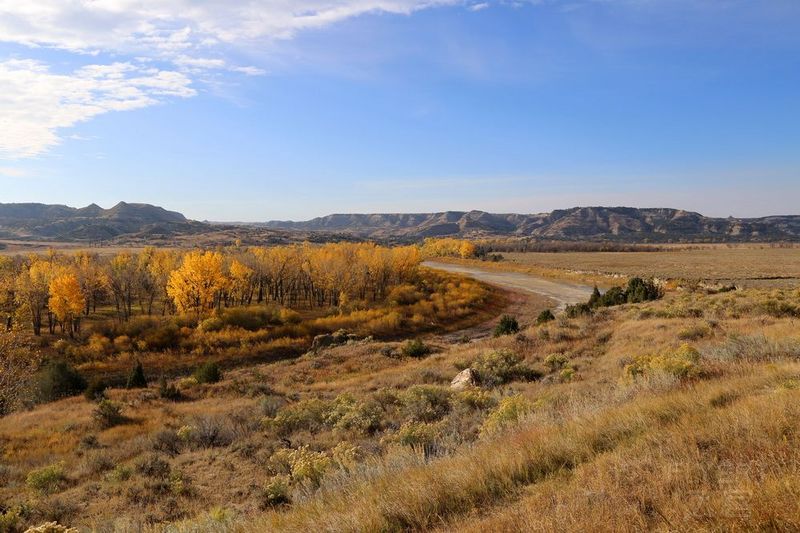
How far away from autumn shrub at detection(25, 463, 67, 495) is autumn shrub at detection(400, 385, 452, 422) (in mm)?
8536

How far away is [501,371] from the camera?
1688 cm

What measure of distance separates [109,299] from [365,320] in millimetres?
45778

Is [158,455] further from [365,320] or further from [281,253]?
[281,253]

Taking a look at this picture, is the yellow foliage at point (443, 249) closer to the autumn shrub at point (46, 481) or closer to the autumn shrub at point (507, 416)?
the autumn shrub at point (507, 416)

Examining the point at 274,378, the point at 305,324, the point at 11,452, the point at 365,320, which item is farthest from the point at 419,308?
the point at 11,452

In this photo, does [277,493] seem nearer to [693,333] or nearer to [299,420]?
[299,420]

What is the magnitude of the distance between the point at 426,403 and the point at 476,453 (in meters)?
6.93

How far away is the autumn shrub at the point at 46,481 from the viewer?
10399 millimetres

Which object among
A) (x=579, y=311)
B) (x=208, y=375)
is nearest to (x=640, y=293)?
(x=579, y=311)

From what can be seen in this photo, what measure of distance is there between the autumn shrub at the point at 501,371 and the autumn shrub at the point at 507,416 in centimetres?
642

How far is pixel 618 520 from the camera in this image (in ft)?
11.2

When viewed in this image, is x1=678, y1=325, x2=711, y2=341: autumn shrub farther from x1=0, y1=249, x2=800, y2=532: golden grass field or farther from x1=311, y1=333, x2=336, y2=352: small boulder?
x1=311, y1=333, x2=336, y2=352: small boulder

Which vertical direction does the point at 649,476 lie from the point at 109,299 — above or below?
above

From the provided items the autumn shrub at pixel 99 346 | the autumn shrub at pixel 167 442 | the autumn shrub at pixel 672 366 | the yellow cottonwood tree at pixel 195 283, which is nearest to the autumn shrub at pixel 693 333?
the autumn shrub at pixel 672 366
